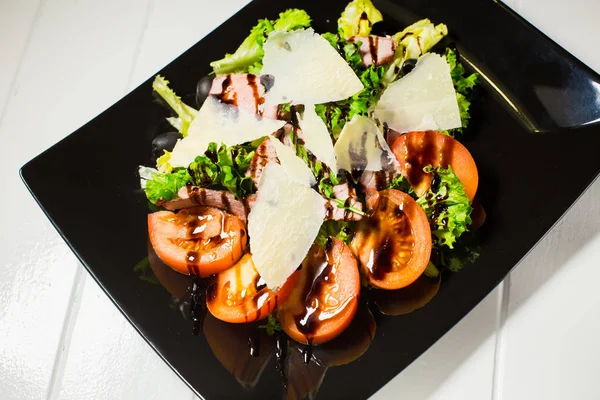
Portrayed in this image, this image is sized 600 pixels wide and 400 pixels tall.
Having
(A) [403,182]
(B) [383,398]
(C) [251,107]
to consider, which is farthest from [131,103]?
(B) [383,398]

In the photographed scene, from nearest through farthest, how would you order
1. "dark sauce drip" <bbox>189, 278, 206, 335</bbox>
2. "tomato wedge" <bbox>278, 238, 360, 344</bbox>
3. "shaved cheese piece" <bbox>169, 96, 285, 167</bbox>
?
"tomato wedge" <bbox>278, 238, 360, 344</bbox>, "dark sauce drip" <bbox>189, 278, 206, 335</bbox>, "shaved cheese piece" <bbox>169, 96, 285, 167</bbox>

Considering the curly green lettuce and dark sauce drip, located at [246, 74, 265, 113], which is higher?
dark sauce drip, located at [246, 74, 265, 113]

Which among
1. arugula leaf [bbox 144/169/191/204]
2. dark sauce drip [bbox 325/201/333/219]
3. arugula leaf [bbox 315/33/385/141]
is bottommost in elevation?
dark sauce drip [bbox 325/201/333/219]

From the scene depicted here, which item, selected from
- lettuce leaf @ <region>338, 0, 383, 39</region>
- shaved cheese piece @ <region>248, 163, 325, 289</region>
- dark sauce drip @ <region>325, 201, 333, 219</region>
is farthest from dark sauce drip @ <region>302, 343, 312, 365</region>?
lettuce leaf @ <region>338, 0, 383, 39</region>

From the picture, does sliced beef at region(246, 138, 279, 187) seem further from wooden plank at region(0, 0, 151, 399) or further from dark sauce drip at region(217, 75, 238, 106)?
wooden plank at region(0, 0, 151, 399)

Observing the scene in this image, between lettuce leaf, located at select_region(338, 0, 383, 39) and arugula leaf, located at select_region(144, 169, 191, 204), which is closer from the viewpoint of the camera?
arugula leaf, located at select_region(144, 169, 191, 204)

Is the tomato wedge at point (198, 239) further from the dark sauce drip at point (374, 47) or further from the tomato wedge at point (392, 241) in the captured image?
the dark sauce drip at point (374, 47)

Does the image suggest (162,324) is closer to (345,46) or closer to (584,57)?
(345,46)

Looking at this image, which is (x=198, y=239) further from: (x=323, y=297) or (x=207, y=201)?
(x=323, y=297)
